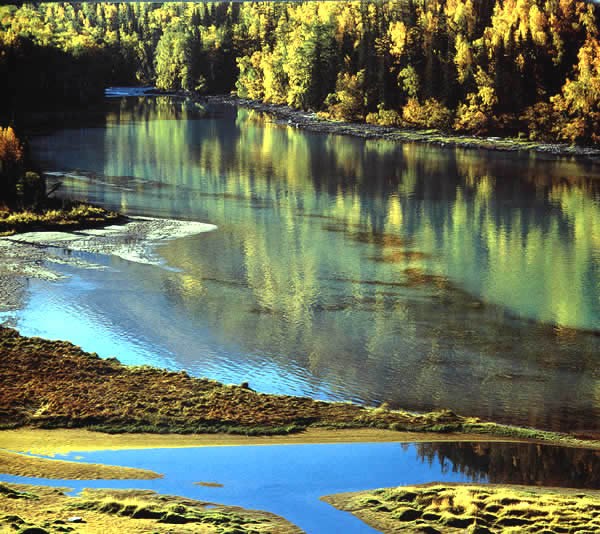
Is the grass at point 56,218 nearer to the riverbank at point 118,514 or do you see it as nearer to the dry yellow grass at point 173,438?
the dry yellow grass at point 173,438

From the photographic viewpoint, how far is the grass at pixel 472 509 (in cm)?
1061

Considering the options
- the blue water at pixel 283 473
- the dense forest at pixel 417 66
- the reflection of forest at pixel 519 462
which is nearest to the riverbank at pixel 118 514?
the blue water at pixel 283 473

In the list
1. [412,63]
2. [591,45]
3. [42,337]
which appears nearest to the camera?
[42,337]

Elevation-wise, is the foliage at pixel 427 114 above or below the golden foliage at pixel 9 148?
above

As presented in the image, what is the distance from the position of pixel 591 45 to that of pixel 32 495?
74.8 metres

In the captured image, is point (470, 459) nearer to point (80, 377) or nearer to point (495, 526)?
point (495, 526)

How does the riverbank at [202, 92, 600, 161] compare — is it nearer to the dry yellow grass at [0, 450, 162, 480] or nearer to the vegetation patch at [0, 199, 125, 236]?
the vegetation patch at [0, 199, 125, 236]

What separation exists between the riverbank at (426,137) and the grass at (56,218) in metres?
43.0

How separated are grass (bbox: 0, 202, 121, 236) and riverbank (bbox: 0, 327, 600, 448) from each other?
15.7 meters

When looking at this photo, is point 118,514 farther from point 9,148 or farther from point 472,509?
point 9,148

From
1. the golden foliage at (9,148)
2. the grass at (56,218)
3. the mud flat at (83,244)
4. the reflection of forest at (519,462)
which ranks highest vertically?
the golden foliage at (9,148)

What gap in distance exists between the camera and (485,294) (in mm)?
24797

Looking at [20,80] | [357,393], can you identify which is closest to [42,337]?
[357,393]

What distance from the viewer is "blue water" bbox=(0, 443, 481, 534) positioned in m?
11.8
